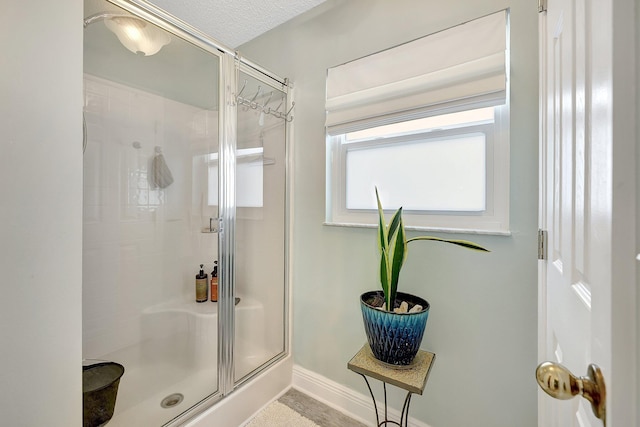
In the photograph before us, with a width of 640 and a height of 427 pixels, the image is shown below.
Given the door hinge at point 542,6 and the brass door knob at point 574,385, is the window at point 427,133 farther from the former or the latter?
the brass door knob at point 574,385

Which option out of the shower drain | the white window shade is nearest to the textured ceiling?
the white window shade

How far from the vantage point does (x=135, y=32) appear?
1.22m

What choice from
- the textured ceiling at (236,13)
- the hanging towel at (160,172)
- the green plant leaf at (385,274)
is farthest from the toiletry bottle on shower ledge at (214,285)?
the textured ceiling at (236,13)

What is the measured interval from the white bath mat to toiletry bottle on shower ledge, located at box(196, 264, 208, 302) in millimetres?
721

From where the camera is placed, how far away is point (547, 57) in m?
0.91

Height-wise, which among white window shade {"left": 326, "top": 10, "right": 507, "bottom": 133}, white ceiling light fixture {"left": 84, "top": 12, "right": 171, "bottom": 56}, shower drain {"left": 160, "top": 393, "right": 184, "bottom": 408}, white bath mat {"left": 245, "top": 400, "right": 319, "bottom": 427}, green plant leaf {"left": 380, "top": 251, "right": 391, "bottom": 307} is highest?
white ceiling light fixture {"left": 84, "top": 12, "right": 171, "bottom": 56}

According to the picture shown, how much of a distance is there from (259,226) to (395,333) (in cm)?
101

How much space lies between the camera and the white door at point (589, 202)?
1.01ft

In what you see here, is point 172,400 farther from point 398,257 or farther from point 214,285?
point 398,257

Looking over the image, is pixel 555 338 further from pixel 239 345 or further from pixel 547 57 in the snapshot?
pixel 239 345

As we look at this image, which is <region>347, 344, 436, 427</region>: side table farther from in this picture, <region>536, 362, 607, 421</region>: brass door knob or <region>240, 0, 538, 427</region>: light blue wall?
<region>536, 362, 607, 421</region>: brass door knob

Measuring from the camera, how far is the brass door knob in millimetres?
344

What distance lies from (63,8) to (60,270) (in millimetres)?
747

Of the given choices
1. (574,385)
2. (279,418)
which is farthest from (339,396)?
(574,385)
